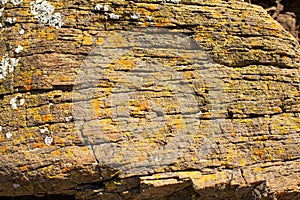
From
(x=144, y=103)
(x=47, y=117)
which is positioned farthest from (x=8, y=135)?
(x=144, y=103)

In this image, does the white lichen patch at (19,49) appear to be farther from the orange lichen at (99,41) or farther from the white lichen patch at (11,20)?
the orange lichen at (99,41)

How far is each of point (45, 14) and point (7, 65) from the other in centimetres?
135

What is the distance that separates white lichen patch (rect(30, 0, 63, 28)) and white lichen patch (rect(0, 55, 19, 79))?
102 cm

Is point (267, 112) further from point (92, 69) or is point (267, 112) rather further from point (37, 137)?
point (37, 137)

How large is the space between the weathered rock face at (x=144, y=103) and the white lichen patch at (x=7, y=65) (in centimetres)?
2

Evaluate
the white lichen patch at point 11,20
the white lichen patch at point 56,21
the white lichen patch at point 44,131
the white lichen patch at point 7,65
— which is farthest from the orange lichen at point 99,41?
the white lichen patch at point 44,131

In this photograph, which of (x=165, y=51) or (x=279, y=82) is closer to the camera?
(x=165, y=51)

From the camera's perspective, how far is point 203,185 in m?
8.80

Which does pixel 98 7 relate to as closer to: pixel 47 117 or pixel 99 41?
pixel 99 41

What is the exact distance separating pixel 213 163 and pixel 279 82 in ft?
8.50

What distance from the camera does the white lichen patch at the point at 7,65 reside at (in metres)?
8.84

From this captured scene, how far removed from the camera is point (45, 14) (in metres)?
9.16

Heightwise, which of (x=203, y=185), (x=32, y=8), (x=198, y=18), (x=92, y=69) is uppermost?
(x=32, y=8)

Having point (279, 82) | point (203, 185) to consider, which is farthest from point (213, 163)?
point (279, 82)
